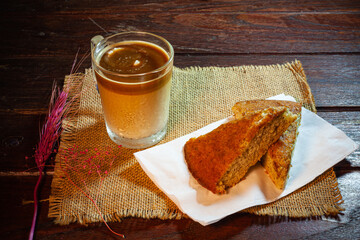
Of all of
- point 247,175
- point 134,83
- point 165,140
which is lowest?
point 165,140

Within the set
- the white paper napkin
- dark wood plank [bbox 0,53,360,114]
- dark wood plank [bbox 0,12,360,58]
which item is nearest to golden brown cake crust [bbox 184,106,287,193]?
the white paper napkin

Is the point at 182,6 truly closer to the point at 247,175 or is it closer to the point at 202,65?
the point at 202,65

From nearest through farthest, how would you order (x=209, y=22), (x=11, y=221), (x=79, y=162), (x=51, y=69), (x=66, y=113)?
(x=11, y=221) → (x=79, y=162) → (x=66, y=113) → (x=51, y=69) → (x=209, y=22)

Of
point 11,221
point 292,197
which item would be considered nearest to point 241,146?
point 292,197

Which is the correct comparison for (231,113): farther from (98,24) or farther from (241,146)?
(98,24)

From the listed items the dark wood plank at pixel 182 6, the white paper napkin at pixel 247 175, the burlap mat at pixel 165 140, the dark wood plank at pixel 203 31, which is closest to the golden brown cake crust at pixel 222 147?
the white paper napkin at pixel 247 175

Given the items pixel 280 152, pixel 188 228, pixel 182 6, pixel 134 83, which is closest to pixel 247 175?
pixel 280 152
